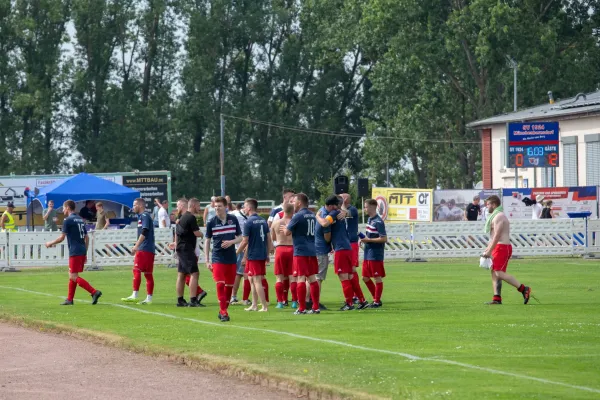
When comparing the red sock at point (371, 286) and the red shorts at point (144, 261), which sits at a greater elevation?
the red shorts at point (144, 261)

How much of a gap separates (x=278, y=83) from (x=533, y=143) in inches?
1473

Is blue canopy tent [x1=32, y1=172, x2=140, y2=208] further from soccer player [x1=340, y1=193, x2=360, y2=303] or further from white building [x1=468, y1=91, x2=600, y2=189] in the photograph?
soccer player [x1=340, y1=193, x2=360, y2=303]

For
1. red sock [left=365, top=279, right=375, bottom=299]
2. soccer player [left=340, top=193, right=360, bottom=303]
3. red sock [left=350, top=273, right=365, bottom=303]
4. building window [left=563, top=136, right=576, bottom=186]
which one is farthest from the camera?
building window [left=563, top=136, right=576, bottom=186]

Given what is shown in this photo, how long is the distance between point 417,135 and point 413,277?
4491 cm

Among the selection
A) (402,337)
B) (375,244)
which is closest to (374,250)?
(375,244)

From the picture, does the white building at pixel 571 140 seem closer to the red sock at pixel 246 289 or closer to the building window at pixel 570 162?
the building window at pixel 570 162

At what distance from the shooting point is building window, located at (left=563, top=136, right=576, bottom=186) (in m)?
56.1

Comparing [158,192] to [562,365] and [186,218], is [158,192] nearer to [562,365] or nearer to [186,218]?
[186,218]

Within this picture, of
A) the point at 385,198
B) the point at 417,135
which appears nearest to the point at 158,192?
the point at 385,198

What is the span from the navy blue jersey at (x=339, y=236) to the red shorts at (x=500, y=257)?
260 centimetres

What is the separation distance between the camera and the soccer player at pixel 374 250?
66.5 ft

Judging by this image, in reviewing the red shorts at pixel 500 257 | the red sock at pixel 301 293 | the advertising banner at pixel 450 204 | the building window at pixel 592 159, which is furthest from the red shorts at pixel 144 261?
the building window at pixel 592 159

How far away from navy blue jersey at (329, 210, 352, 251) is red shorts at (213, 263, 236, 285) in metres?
2.12

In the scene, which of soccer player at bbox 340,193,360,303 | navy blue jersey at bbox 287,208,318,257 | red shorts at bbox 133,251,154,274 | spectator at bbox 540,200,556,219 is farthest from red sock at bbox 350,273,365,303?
spectator at bbox 540,200,556,219
